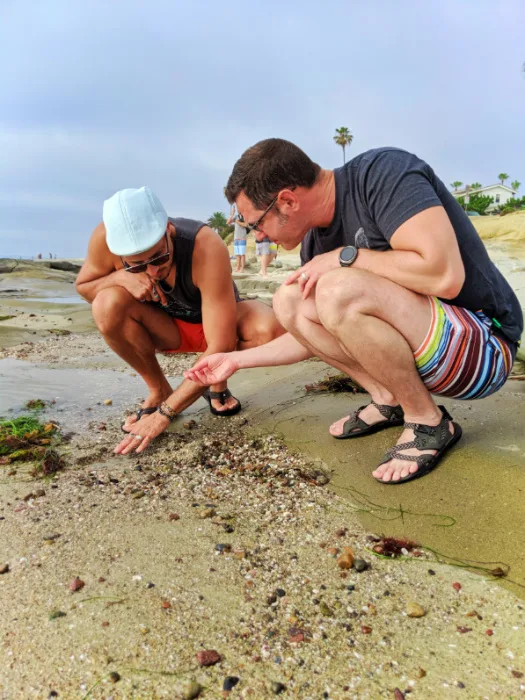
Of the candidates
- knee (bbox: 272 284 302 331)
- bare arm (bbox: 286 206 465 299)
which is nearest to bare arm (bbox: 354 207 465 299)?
bare arm (bbox: 286 206 465 299)

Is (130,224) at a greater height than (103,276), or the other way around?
(130,224)

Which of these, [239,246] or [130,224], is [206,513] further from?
[239,246]

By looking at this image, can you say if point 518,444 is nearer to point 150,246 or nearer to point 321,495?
point 321,495

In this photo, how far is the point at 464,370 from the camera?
2135 mm

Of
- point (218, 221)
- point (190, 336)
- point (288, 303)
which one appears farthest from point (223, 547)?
point (218, 221)

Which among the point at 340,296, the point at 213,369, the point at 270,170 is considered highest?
the point at 270,170

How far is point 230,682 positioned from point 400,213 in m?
1.58

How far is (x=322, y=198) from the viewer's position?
7.52ft

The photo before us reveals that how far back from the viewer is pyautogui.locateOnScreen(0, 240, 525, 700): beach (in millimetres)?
1351

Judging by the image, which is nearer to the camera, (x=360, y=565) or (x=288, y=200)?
(x=360, y=565)

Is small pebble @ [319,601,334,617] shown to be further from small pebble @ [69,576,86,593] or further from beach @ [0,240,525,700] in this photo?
small pebble @ [69,576,86,593]

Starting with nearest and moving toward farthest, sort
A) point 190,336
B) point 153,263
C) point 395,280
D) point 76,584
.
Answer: point 76,584, point 395,280, point 153,263, point 190,336

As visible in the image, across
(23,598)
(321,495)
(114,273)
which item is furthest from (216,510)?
(114,273)

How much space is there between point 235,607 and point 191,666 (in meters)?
Result: 0.23
